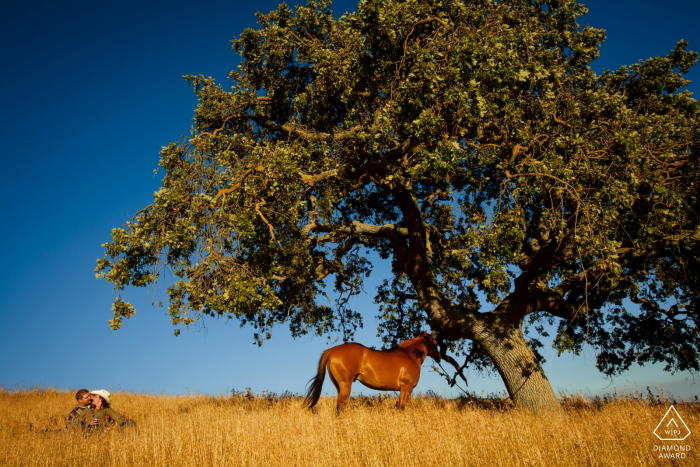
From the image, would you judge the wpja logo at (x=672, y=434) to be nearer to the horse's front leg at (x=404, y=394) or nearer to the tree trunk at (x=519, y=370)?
the tree trunk at (x=519, y=370)

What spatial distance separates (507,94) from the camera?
10.4 metres

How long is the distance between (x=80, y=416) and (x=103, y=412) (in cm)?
45

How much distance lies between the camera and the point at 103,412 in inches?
377

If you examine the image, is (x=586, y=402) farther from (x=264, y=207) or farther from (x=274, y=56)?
(x=274, y=56)

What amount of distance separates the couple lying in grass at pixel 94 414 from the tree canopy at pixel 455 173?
2.14 metres

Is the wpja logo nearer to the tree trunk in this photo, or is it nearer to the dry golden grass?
the dry golden grass

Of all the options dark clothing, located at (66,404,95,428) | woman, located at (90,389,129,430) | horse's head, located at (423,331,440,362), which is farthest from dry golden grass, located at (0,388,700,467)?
horse's head, located at (423,331,440,362)

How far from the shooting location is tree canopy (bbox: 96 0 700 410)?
31.8 feet

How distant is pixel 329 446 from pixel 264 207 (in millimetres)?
5892

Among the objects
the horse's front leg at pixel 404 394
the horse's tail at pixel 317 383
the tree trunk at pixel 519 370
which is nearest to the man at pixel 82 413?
the horse's tail at pixel 317 383

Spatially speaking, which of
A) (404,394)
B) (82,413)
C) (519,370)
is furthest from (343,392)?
(82,413)

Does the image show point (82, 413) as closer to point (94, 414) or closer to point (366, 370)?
point (94, 414)

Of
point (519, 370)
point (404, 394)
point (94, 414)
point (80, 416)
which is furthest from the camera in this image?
point (519, 370)

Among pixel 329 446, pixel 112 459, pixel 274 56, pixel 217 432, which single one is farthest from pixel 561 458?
pixel 274 56
